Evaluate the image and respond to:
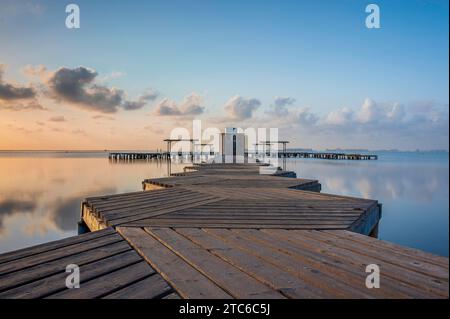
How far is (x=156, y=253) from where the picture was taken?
8.36ft

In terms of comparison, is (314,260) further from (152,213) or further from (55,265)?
→ (152,213)

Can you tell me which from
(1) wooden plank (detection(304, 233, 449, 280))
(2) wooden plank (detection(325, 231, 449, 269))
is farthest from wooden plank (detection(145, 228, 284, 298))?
(2) wooden plank (detection(325, 231, 449, 269))

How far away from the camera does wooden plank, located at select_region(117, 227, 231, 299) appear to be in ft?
6.05

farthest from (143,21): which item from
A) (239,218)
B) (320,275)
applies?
(320,275)

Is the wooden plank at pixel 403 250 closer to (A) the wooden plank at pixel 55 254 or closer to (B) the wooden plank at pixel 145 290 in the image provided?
(B) the wooden plank at pixel 145 290

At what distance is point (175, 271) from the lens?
2.16 metres

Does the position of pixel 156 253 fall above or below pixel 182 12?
below

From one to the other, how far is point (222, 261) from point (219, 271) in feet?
0.73

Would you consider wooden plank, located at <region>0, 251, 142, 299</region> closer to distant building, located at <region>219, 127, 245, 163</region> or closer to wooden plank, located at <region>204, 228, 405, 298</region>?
wooden plank, located at <region>204, 228, 405, 298</region>

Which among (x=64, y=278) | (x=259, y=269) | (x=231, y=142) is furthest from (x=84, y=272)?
(x=231, y=142)

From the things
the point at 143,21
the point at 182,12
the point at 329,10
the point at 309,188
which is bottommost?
the point at 309,188

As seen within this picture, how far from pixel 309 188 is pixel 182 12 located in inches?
313

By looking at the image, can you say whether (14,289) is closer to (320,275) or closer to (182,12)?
(320,275)
